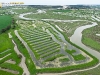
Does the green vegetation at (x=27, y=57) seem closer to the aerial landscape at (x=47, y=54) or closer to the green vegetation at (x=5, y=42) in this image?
the aerial landscape at (x=47, y=54)

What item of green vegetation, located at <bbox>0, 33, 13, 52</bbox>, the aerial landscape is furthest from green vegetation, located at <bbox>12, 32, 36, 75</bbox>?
green vegetation, located at <bbox>0, 33, 13, 52</bbox>

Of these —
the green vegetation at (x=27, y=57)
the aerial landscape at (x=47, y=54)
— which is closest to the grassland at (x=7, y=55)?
the aerial landscape at (x=47, y=54)

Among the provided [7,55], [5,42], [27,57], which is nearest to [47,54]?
[27,57]

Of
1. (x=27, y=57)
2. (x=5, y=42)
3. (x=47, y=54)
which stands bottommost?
(x=27, y=57)

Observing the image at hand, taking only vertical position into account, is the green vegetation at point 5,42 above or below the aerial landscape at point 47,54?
above

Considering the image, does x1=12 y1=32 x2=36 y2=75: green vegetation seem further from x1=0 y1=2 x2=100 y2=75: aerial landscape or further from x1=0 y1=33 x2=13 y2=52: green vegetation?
x1=0 y1=33 x2=13 y2=52: green vegetation

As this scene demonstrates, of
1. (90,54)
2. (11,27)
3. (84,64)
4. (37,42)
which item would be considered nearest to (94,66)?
(84,64)

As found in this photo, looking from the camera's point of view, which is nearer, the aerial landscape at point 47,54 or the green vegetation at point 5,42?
the aerial landscape at point 47,54

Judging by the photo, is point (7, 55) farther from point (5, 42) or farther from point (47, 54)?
point (47, 54)

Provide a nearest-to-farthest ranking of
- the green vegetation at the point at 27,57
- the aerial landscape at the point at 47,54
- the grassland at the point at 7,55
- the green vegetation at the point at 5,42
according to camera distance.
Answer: the green vegetation at the point at 27,57 → the aerial landscape at the point at 47,54 → the grassland at the point at 7,55 → the green vegetation at the point at 5,42

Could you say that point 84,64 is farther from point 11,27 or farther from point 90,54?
point 11,27

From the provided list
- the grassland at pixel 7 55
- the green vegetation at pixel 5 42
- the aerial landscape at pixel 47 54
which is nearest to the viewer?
the aerial landscape at pixel 47 54
